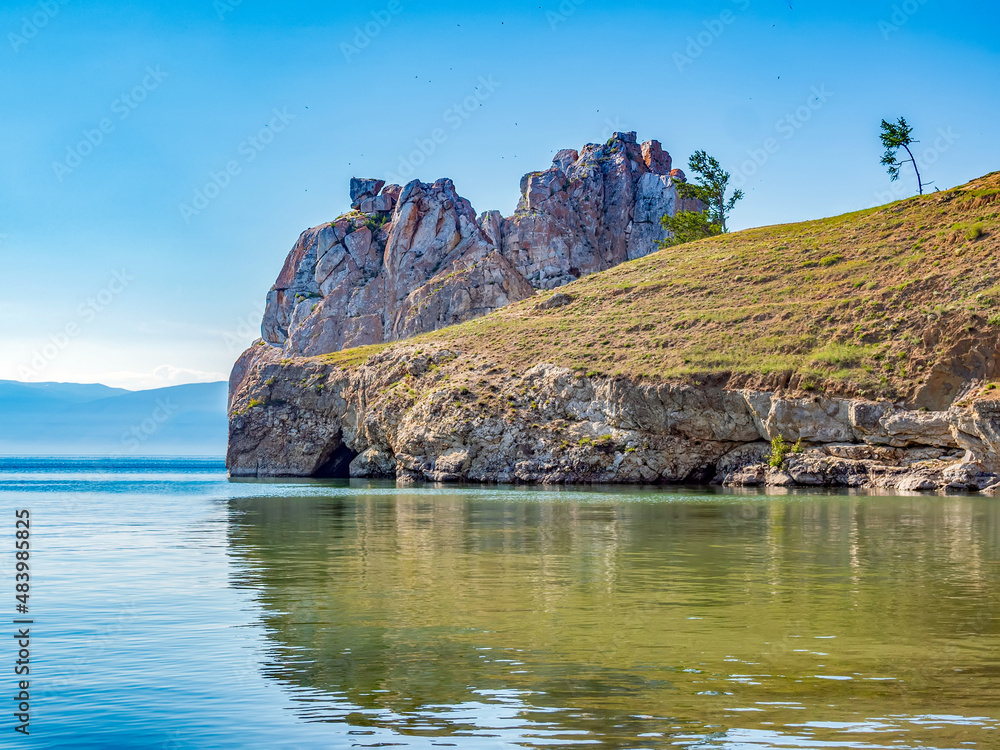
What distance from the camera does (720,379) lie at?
82.8 meters

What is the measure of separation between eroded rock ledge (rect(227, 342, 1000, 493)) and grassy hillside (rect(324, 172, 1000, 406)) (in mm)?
2762

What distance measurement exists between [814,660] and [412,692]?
20.2 ft

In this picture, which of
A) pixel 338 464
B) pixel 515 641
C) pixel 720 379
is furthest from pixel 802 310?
pixel 515 641

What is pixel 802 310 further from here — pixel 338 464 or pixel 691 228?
pixel 691 228

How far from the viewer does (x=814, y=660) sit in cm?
1395

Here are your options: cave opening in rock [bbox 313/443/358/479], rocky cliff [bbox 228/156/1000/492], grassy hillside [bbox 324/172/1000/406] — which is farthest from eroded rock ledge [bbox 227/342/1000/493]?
grassy hillside [bbox 324/172/1000/406]

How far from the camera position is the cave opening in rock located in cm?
12181

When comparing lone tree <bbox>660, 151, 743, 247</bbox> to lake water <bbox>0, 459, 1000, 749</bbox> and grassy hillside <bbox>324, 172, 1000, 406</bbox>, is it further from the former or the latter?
lake water <bbox>0, 459, 1000, 749</bbox>

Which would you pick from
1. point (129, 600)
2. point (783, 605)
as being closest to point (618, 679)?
point (783, 605)

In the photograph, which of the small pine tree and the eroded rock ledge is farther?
the small pine tree

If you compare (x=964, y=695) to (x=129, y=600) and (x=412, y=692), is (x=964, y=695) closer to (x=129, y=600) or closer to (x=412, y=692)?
(x=412, y=692)

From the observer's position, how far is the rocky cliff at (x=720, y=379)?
7388 cm

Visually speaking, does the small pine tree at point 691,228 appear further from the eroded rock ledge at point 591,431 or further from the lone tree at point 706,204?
the eroded rock ledge at point 591,431

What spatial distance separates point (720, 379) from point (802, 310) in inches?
548
